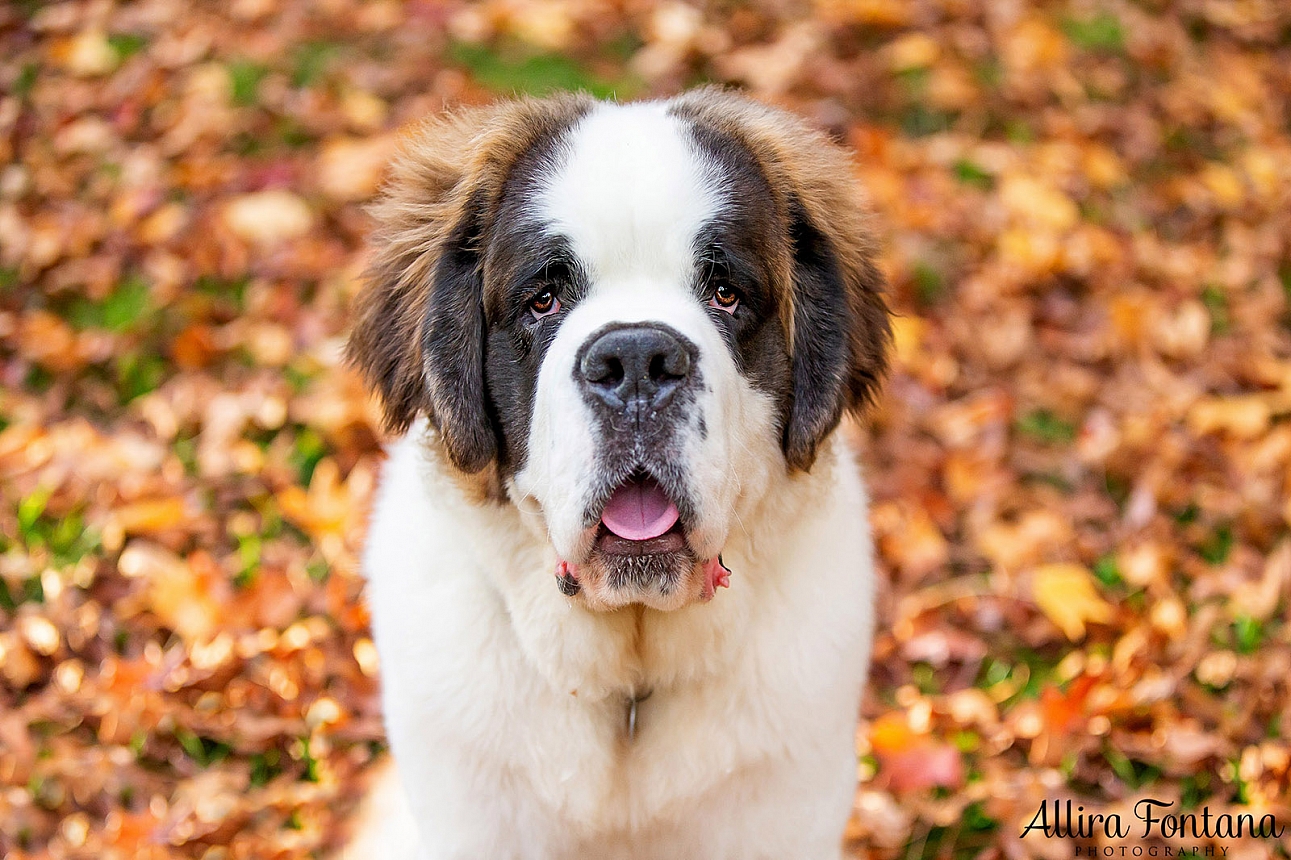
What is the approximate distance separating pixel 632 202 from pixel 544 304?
315 mm

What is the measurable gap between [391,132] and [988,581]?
368 cm

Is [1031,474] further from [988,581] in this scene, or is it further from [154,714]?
[154,714]

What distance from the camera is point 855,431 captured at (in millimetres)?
4938

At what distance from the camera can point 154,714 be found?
157 inches

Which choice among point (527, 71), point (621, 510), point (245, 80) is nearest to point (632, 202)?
point (621, 510)

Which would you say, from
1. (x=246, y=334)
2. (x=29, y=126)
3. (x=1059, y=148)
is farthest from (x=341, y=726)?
(x=1059, y=148)

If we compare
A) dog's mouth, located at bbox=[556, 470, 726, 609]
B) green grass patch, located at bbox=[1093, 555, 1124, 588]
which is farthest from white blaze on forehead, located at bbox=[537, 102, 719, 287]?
green grass patch, located at bbox=[1093, 555, 1124, 588]

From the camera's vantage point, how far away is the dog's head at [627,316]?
2.49m

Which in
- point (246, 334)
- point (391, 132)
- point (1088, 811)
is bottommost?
point (1088, 811)

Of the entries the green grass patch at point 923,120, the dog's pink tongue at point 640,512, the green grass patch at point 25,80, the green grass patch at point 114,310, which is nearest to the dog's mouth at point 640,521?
the dog's pink tongue at point 640,512

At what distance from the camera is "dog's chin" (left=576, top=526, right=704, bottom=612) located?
8.44 ft

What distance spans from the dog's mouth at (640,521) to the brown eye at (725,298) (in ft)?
1.54

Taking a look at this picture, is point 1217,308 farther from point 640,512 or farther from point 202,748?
point 202,748

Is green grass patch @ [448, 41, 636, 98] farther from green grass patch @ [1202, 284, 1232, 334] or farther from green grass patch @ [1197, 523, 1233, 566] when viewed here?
green grass patch @ [1197, 523, 1233, 566]
